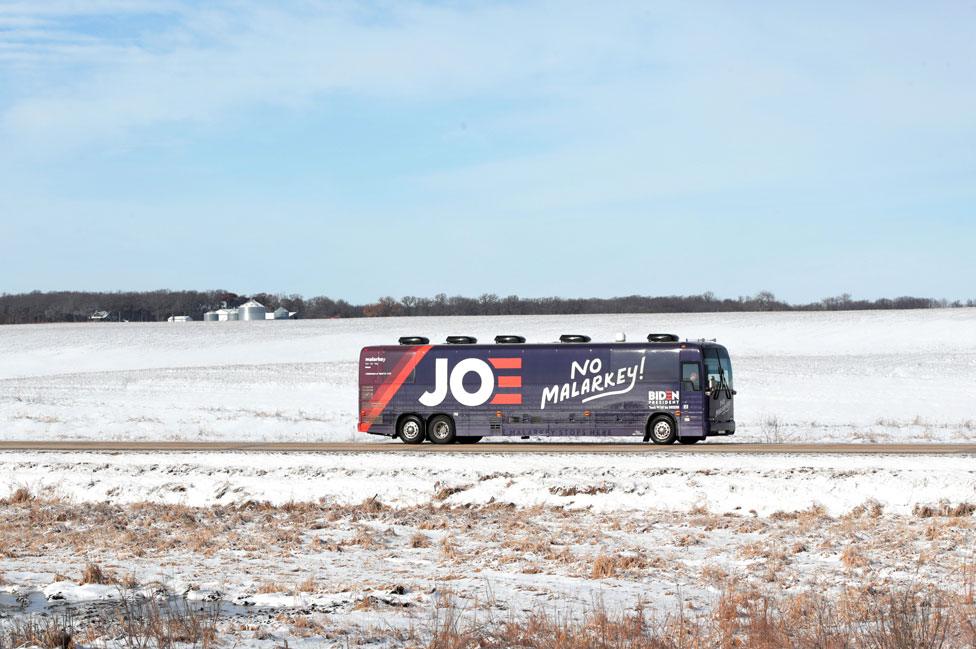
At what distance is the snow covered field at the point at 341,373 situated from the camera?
42000mm

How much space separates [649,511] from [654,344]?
1263 cm

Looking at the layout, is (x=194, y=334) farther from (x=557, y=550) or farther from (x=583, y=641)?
(x=583, y=641)

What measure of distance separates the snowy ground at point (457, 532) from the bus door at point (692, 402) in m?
6.39

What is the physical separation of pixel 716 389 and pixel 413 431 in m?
9.46

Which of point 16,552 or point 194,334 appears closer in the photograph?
point 16,552

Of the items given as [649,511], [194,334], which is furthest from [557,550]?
[194,334]

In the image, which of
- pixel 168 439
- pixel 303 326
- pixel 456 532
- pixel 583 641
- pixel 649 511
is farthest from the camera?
pixel 303 326

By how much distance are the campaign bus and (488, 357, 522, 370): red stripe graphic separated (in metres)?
0.03

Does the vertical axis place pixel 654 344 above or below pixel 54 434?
above

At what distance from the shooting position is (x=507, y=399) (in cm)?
3469

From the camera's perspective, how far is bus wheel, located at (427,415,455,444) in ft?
115

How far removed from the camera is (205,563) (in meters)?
16.8

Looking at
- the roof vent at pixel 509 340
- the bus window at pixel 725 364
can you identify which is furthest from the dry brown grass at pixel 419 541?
the bus window at pixel 725 364

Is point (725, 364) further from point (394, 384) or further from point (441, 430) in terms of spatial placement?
point (394, 384)
